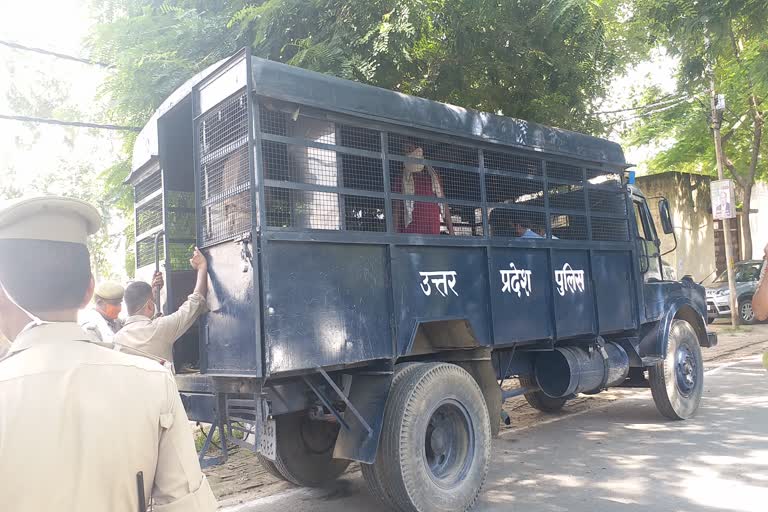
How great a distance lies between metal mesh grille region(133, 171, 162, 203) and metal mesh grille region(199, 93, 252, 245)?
2.95ft

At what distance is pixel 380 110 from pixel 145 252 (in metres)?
2.54

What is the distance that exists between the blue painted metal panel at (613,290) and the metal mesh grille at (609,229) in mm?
166

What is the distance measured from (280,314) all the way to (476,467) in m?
1.90

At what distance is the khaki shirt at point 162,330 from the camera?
13.0 feet

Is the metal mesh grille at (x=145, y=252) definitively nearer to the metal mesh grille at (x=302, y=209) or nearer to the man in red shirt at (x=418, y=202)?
the metal mesh grille at (x=302, y=209)

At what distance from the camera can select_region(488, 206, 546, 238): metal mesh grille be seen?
5113 millimetres

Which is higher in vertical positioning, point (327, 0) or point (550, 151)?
point (327, 0)

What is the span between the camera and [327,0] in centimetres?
655

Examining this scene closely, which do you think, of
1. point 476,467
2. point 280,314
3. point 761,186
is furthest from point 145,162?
point 761,186

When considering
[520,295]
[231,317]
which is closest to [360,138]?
[231,317]

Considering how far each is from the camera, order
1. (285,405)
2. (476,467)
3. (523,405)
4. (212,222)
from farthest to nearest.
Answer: (523,405) → (476,467) → (212,222) → (285,405)

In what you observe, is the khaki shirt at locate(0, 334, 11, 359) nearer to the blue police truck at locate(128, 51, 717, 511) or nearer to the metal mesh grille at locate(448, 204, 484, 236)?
the blue police truck at locate(128, 51, 717, 511)

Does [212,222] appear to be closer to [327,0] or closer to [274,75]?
[274,75]

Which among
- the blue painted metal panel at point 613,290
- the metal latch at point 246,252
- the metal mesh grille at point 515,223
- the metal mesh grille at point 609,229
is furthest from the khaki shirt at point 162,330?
the metal mesh grille at point 609,229
